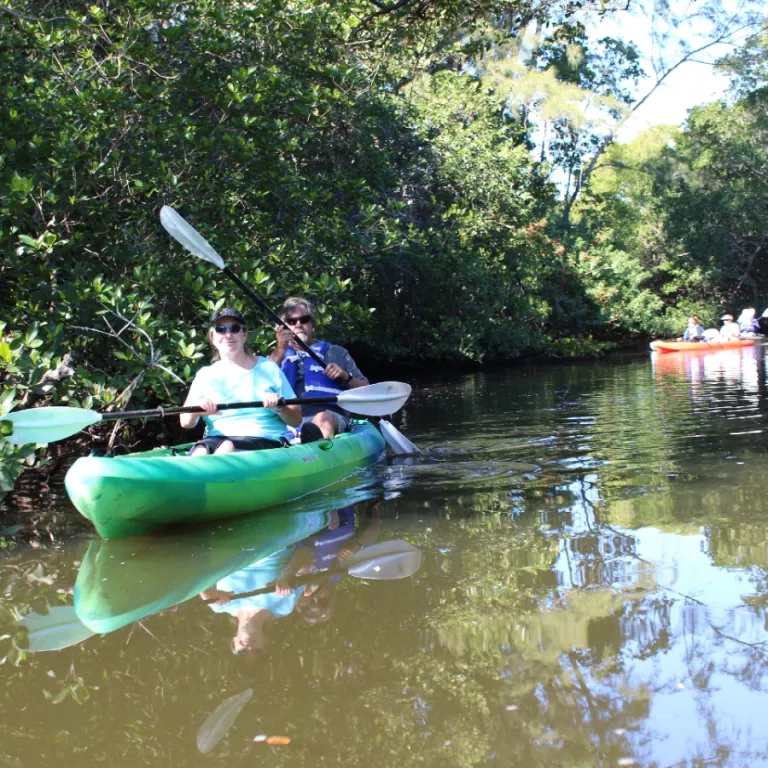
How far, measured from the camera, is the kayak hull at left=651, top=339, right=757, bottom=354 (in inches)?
895

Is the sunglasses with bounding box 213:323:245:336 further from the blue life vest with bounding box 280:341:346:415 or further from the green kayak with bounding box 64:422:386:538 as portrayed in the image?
the blue life vest with bounding box 280:341:346:415

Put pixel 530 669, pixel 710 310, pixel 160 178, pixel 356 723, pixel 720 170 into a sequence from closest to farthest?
pixel 356 723
pixel 530 669
pixel 160 178
pixel 720 170
pixel 710 310

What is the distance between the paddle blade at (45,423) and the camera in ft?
17.3

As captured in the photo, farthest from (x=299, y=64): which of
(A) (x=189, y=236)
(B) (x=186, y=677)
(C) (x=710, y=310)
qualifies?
(C) (x=710, y=310)

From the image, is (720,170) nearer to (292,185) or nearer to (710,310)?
(710,310)

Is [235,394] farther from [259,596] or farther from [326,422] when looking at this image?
[259,596]

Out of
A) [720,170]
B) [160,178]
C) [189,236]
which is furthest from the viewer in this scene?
[720,170]

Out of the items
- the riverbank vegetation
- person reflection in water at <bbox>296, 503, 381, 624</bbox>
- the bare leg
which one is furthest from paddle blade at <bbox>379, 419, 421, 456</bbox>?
person reflection in water at <bbox>296, 503, 381, 624</bbox>

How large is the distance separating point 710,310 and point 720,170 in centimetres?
553

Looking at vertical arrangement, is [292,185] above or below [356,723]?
above

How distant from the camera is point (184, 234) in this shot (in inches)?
277

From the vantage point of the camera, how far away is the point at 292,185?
10672 millimetres

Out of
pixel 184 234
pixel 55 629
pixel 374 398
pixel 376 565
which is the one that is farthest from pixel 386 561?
pixel 184 234

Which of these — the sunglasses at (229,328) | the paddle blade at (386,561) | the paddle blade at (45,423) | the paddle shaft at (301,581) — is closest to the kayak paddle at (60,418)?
the paddle blade at (45,423)
